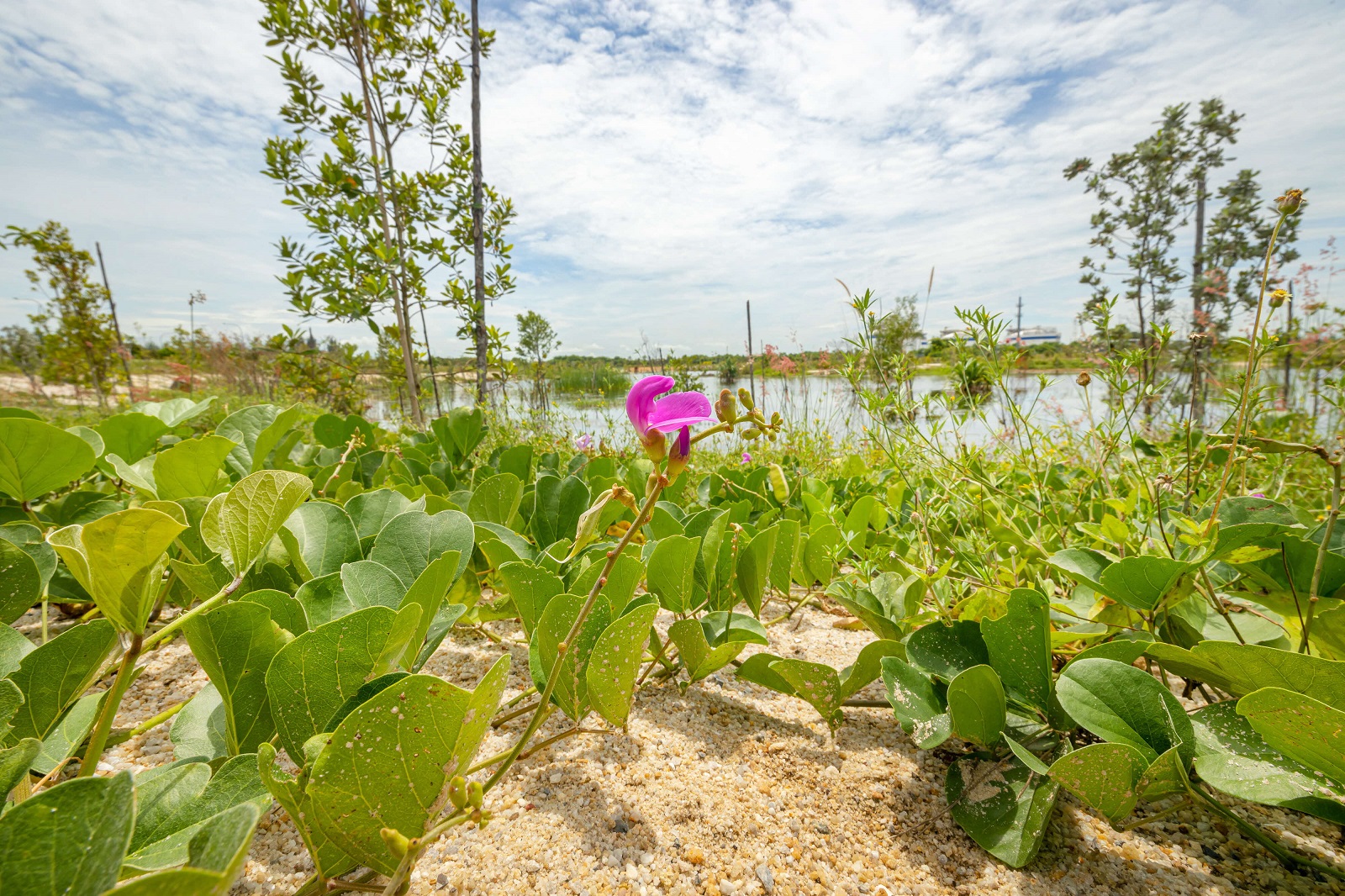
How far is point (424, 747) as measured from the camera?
1.59 ft

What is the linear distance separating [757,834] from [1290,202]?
1.22 metres

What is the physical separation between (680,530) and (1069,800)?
0.71m

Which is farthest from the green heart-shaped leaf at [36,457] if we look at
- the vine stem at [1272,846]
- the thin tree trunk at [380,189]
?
the thin tree trunk at [380,189]

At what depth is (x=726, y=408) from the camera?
61 centimetres

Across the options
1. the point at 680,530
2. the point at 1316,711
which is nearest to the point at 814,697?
the point at 680,530

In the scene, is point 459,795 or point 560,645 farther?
point 560,645

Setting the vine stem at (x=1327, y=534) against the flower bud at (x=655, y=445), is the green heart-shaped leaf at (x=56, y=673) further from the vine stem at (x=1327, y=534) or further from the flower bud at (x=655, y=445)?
the vine stem at (x=1327, y=534)

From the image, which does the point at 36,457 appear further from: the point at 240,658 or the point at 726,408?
the point at 726,408

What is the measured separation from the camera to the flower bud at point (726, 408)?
609 mm

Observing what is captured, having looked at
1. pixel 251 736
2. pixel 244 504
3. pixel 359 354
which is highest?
pixel 359 354

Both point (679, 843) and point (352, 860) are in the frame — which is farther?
point (679, 843)

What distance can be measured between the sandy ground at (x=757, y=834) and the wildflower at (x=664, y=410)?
1.58 feet

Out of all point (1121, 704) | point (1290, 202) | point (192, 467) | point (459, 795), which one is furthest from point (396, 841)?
point (1290, 202)

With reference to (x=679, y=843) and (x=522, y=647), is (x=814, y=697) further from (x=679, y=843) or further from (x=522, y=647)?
(x=522, y=647)
